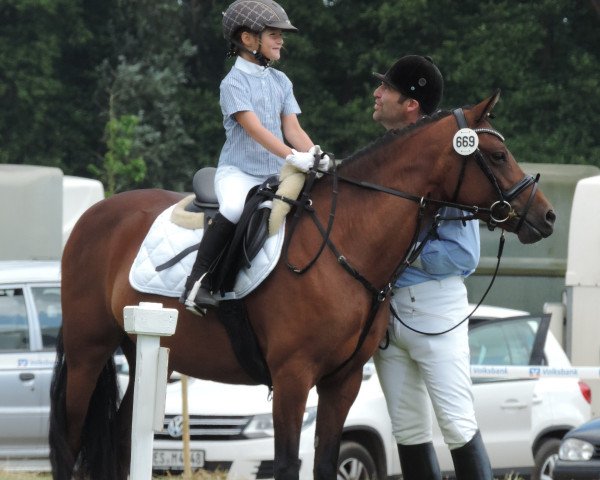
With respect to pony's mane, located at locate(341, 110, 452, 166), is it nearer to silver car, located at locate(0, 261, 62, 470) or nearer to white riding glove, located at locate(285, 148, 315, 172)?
white riding glove, located at locate(285, 148, 315, 172)

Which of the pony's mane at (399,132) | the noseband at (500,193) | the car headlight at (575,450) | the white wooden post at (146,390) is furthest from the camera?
the car headlight at (575,450)

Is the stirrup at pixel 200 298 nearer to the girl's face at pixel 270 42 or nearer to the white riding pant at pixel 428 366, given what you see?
the white riding pant at pixel 428 366

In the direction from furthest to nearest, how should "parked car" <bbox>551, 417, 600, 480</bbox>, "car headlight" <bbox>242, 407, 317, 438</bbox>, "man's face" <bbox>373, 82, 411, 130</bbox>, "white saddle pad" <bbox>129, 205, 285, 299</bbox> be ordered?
"car headlight" <bbox>242, 407, 317, 438</bbox> → "parked car" <bbox>551, 417, 600, 480</bbox> → "white saddle pad" <bbox>129, 205, 285, 299</bbox> → "man's face" <bbox>373, 82, 411, 130</bbox>

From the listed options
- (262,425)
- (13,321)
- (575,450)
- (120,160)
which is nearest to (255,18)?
(575,450)

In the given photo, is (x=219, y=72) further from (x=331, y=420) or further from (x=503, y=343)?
(x=331, y=420)

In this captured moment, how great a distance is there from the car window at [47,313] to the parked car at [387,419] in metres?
1.40

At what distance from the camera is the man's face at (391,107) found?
6.83 meters

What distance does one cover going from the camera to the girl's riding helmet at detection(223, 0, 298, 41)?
6.66m

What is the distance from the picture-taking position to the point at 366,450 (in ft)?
35.5

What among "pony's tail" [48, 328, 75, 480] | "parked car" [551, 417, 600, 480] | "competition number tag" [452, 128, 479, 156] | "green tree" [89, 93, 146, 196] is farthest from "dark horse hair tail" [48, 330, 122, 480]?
"green tree" [89, 93, 146, 196]

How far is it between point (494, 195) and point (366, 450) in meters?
4.95

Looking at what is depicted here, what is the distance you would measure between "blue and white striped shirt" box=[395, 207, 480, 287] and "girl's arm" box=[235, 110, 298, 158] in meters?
0.81

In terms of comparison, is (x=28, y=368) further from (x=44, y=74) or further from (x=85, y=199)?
(x=44, y=74)

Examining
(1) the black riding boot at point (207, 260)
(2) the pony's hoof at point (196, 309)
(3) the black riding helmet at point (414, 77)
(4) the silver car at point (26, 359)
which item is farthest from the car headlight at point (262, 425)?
(3) the black riding helmet at point (414, 77)
